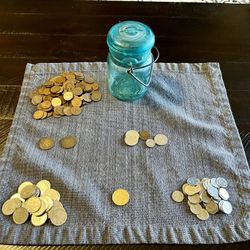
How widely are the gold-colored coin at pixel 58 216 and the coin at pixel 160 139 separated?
0.76 feet

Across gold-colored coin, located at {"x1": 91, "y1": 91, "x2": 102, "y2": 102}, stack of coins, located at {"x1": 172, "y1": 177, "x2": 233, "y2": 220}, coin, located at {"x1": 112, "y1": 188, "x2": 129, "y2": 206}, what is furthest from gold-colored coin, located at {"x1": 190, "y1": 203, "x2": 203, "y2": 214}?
gold-colored coin, located at {"x1": 91, "y1": 91, "x2": 102, "y2": 102}

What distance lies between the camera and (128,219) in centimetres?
57

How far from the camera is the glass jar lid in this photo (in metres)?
0.66

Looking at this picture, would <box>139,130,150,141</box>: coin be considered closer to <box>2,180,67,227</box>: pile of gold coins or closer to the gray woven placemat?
the gray woven placemat

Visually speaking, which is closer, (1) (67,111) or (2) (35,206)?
(2) (35,206)

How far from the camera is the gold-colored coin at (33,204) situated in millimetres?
565

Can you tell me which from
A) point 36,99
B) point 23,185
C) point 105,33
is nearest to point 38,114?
point 36,99

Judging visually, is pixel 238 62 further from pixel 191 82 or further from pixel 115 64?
pixel 115 64

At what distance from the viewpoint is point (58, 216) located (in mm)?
565

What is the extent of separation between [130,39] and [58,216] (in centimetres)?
36

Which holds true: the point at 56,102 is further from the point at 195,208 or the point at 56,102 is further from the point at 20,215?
the point at 195,208

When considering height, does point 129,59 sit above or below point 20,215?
above

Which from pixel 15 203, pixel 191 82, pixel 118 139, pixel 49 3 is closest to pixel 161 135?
pixel 118 139

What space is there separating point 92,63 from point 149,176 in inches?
14.0
